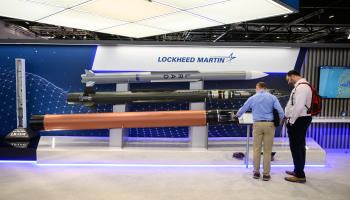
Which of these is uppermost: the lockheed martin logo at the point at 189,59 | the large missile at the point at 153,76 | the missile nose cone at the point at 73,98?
the lockheed martin logo at the point at 189,59

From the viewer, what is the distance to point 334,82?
5.98 m

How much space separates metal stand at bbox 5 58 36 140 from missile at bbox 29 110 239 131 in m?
0.24

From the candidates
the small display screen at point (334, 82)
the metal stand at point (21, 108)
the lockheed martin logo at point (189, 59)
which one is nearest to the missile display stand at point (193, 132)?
the lockheed martin logo at point (189, 59)

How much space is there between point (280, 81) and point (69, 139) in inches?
161

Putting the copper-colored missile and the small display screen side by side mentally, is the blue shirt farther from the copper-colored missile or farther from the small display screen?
the small display screen

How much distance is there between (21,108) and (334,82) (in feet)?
18.5

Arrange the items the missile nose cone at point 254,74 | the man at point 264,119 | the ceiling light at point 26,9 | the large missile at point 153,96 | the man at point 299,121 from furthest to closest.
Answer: the missile nose cone at point 254,74
the large missile at point 153,96
the man at point 264,119
the man at point 299,121
the ceiling light at point 26,9

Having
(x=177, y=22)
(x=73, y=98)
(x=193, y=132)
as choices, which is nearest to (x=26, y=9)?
(x=73, y=98)

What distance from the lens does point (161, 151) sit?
17.2ft

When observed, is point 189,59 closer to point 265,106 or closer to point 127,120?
point 127,120

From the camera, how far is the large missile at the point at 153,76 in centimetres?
542

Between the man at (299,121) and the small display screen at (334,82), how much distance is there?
1.79m

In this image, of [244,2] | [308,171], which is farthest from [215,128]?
[244,2]

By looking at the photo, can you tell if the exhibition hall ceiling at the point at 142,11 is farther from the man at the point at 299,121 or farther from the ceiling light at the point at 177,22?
the man at the point at 299,121
